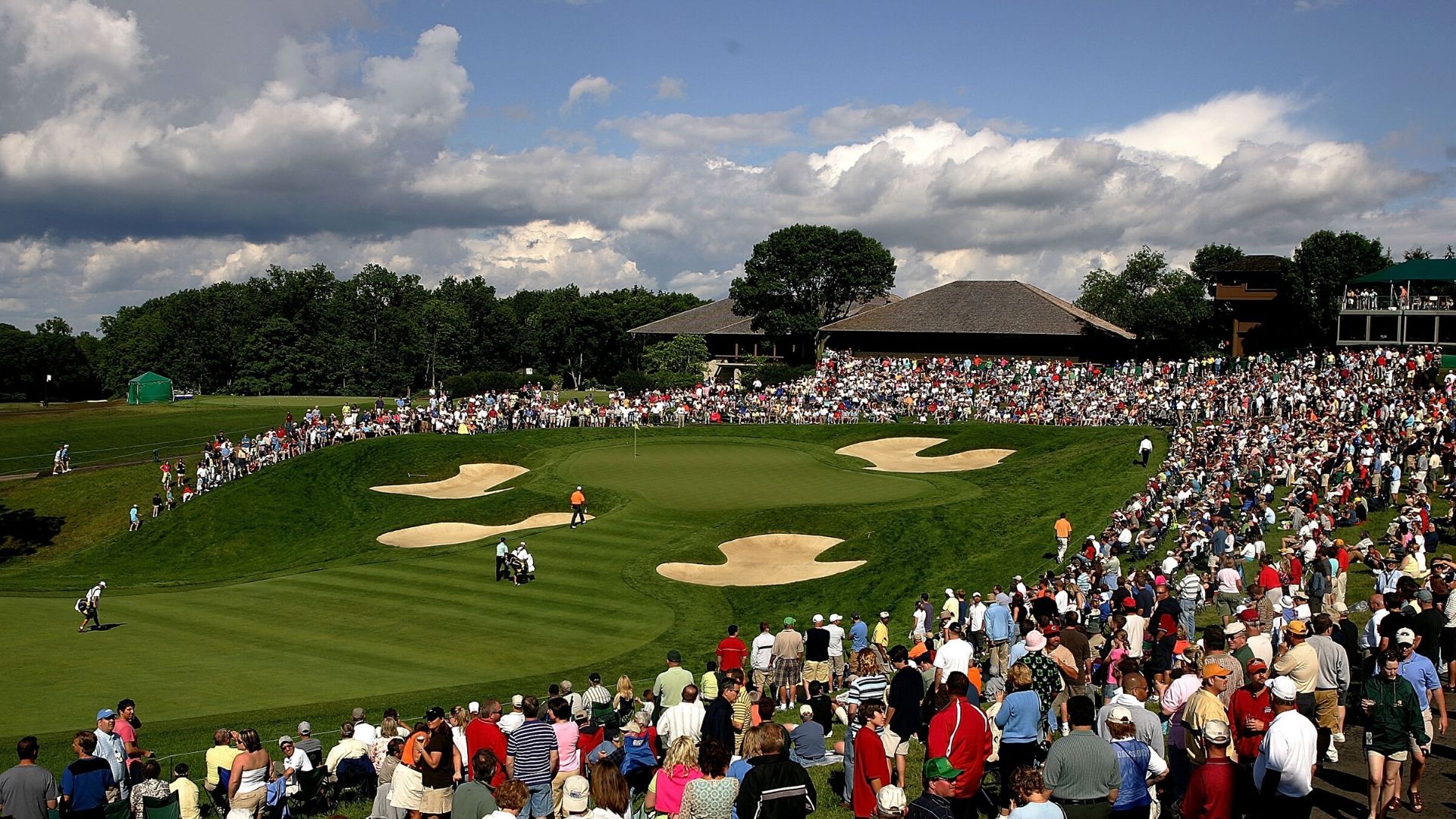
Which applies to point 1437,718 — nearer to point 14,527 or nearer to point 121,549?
point 121,549

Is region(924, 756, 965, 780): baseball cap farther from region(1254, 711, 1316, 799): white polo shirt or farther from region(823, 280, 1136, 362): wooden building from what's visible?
region(823, 280, 1136, 362): wooden building

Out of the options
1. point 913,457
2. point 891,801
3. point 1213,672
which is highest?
point 1213,672

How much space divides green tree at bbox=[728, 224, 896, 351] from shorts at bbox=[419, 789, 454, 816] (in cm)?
7871

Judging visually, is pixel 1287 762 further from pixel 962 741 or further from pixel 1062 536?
pixel 1062 536

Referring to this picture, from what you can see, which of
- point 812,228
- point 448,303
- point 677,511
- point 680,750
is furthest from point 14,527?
point 448,303

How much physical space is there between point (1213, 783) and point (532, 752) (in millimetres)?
6904

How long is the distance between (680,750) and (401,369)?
4119 inches

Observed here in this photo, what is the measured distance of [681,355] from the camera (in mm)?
93125

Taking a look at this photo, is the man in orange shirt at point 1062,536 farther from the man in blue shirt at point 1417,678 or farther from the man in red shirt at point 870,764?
the man in red shirt at point 870,764

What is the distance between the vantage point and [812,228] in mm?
90500

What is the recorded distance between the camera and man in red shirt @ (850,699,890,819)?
415 inches

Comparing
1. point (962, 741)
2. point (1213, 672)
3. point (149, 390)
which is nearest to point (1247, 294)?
point (1213, 672)

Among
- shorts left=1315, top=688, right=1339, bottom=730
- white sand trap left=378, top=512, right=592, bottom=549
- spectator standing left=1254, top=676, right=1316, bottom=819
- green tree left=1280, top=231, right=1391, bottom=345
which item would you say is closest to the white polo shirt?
spectator standing left=1254, top=676, right=1316, bottom=819

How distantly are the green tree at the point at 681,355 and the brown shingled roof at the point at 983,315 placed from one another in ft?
40.9
